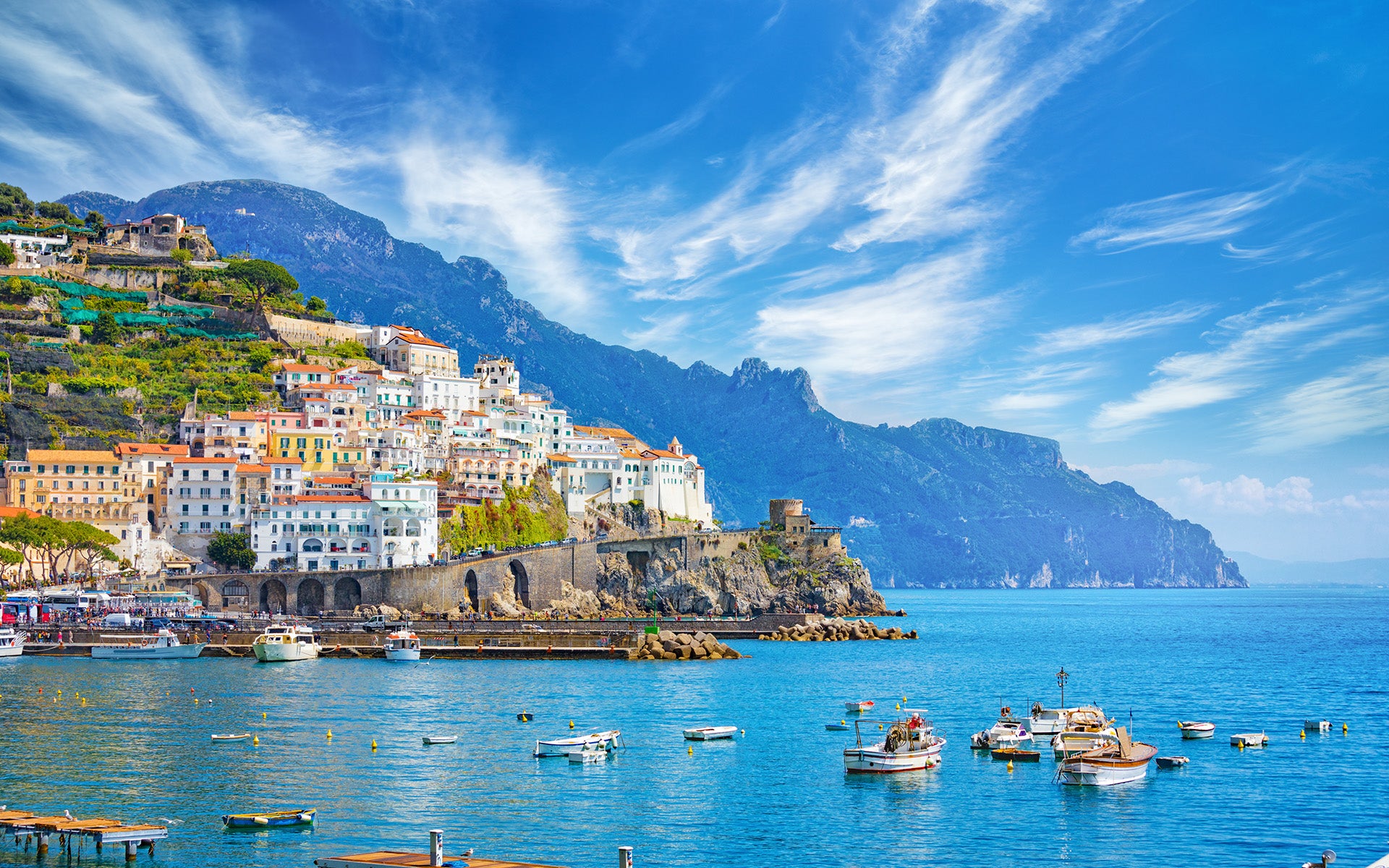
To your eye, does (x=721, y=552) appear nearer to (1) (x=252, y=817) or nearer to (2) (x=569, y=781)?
(2) (x=569, y=781)

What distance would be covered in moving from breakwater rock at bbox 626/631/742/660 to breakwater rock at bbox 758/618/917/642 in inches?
722

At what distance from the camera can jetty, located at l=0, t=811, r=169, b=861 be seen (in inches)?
1082

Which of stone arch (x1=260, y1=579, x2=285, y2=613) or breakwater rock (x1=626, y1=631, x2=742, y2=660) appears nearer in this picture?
breakwater rock (x1=626, y1=631, x2=742, y2=660)

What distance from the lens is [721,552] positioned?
11469cm

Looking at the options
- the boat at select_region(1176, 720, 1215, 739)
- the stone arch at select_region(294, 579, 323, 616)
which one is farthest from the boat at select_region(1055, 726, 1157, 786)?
the stone arch at select_region(294, 579, 323, 616)

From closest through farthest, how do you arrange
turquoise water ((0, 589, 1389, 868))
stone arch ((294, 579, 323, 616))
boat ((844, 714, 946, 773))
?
turquoise water ((0, 589, 1389, 868)) → boat ((844, 714, 946, 773)) → stone arch ((294, 579, 323, 616))

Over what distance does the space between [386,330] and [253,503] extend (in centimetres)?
4514

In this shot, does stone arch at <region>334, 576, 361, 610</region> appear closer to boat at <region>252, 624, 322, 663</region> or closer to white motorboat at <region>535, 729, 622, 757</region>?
boat at <region>252, 624, 322, 663</region>

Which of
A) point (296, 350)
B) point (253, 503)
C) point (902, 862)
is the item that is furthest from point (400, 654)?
point (296, 350)

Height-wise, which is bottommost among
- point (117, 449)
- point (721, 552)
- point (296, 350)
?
point (721, 552)

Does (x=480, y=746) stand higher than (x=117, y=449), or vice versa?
(x=117, y=449)

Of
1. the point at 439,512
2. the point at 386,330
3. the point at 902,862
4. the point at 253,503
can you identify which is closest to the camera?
the point at 902,862

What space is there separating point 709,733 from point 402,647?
33235mm

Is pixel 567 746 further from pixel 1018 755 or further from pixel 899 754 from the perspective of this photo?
pixel 1018 755
